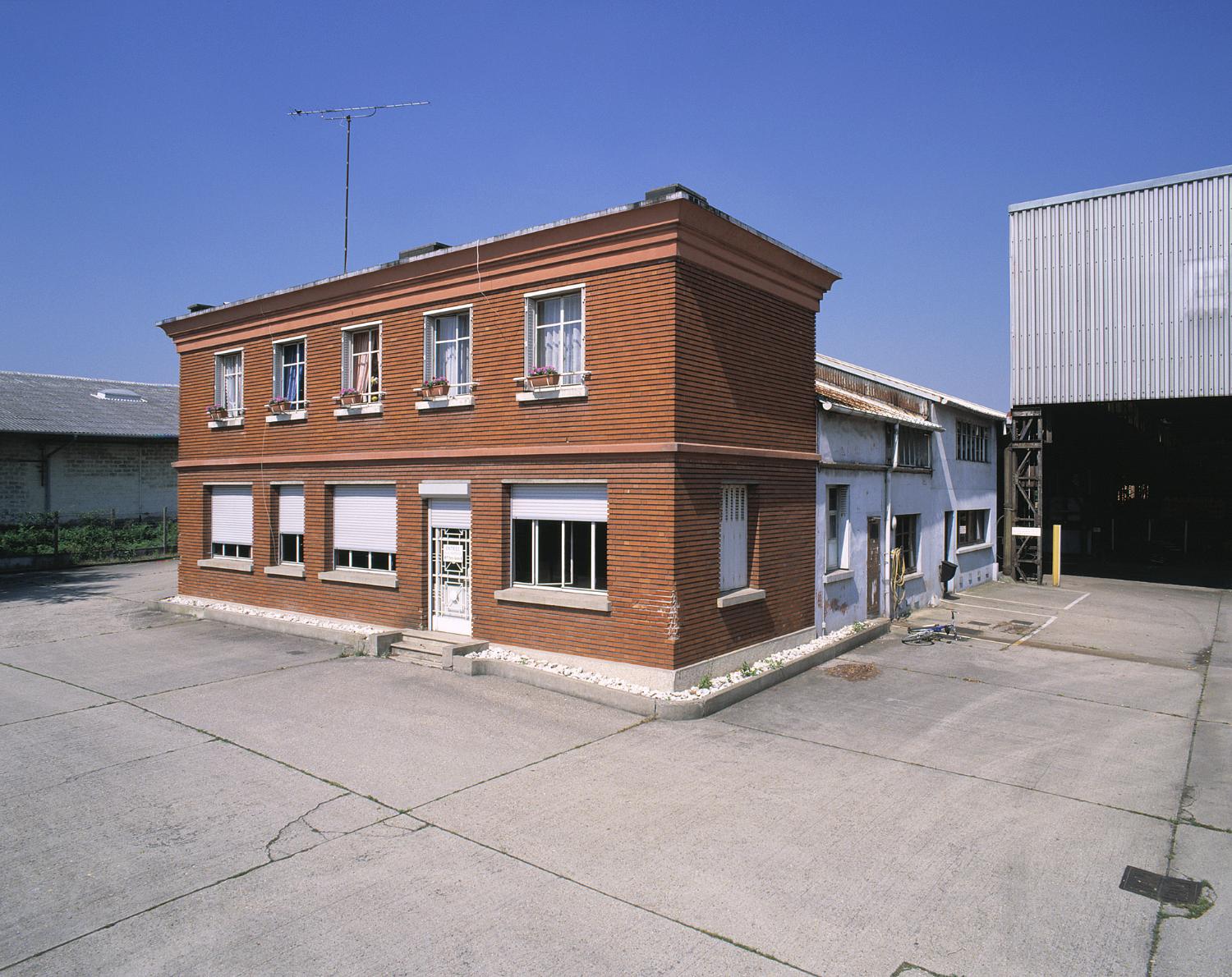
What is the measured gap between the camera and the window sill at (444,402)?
13.0 m

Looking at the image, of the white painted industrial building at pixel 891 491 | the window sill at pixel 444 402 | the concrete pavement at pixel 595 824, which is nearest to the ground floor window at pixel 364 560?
the concrete pavement at pixel 595 824

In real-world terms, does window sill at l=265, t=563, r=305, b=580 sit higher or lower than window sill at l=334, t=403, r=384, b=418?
lower

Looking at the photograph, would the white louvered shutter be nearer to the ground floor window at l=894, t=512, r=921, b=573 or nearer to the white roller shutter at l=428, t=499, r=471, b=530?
the white roller shutter at l=428, t=499, r=471, b=530

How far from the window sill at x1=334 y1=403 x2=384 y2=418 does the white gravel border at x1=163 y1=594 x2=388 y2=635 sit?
3952mm

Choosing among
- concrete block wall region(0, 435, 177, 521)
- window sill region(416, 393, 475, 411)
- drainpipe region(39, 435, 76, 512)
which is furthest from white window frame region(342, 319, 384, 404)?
concrete block wall region(0, 435, 177, 521)

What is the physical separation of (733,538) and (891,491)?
636 cm

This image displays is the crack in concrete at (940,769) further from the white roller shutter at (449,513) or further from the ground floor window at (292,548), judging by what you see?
the ground floor window at (292,548)

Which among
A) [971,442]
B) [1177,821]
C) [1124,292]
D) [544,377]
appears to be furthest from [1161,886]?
[1124,292]

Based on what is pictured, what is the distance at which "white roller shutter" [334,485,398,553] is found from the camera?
1445cm

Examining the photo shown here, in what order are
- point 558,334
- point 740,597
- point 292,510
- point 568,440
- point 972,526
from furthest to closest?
point 972,526
point 292,510
point 558,334
point 740,597
point 568,440

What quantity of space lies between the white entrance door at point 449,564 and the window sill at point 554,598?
117cm

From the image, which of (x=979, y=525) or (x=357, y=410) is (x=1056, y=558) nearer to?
(x=979, y=525)

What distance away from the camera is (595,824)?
22.5 ft

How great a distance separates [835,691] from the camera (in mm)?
11469
